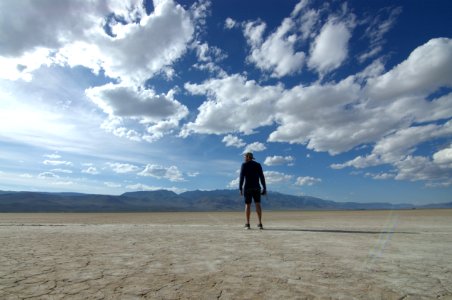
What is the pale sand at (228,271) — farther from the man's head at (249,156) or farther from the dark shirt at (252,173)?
the man's head at (249,156)

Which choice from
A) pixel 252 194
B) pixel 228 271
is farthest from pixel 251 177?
pixel 228 271

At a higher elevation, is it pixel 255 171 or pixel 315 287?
pixel 255 171

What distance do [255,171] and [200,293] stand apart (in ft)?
21.7

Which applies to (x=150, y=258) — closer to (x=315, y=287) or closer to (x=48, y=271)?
(x=48, y=271)

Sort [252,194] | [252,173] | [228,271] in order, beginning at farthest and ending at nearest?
Answer: [252,173], [252,194], [228,271]

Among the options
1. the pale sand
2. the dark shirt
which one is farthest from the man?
the pale sand

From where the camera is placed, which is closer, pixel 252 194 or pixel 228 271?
pixel 228 271

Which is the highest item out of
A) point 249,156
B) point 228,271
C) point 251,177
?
point 249,156

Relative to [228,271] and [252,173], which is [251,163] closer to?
[252,173]

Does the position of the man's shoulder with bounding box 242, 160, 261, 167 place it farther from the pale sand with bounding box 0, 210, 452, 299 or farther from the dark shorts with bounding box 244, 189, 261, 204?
the pale sand with bounding box 0, 210, 452, 299

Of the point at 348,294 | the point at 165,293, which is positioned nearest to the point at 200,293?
the point at 165,293

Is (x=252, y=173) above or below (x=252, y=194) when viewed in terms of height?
above

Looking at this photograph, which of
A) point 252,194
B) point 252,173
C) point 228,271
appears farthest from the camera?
point 252,173

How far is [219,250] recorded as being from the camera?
470 centimetres
